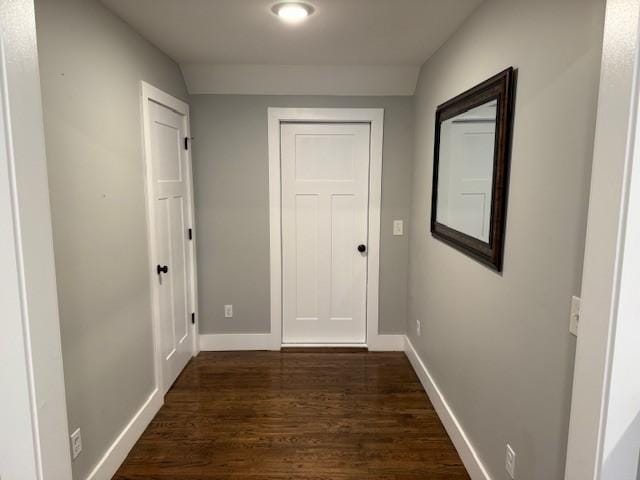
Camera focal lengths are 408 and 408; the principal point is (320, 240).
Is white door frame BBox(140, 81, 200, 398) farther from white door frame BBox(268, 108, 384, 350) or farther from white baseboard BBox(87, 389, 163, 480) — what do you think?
white door frame BBox(268, 108, 384, 350)

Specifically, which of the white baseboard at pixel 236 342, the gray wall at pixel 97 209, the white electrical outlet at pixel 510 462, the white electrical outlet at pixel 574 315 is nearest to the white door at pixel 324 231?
the white baseboard at pixel 236 342

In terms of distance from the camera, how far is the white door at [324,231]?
3.48 m

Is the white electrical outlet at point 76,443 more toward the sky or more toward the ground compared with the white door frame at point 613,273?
more toward the ground

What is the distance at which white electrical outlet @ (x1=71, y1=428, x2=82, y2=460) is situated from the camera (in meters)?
1.77

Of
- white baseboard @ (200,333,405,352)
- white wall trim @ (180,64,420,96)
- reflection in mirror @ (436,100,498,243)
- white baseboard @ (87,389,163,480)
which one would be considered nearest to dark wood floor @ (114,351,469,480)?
white baseboard @ (87,389,163,480)

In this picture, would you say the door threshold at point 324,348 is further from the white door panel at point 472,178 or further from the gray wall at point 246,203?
the white door panel at point 472,178

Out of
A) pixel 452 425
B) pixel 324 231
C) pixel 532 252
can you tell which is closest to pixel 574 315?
pixel 532 252

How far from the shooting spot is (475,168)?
2078 mm

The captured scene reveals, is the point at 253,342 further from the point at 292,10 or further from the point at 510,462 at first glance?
the point at 292,10

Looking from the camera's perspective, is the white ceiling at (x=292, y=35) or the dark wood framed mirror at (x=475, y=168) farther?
the white ceiling at (x=292, y=35)

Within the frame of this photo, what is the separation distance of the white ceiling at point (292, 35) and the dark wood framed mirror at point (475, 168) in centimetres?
48

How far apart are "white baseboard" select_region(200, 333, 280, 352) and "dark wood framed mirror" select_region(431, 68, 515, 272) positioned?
1831 millimetres

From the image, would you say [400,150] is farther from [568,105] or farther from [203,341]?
[203,341]

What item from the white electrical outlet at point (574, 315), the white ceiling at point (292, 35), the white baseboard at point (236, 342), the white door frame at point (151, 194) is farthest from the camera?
the white baseboard at point (236, 342)
